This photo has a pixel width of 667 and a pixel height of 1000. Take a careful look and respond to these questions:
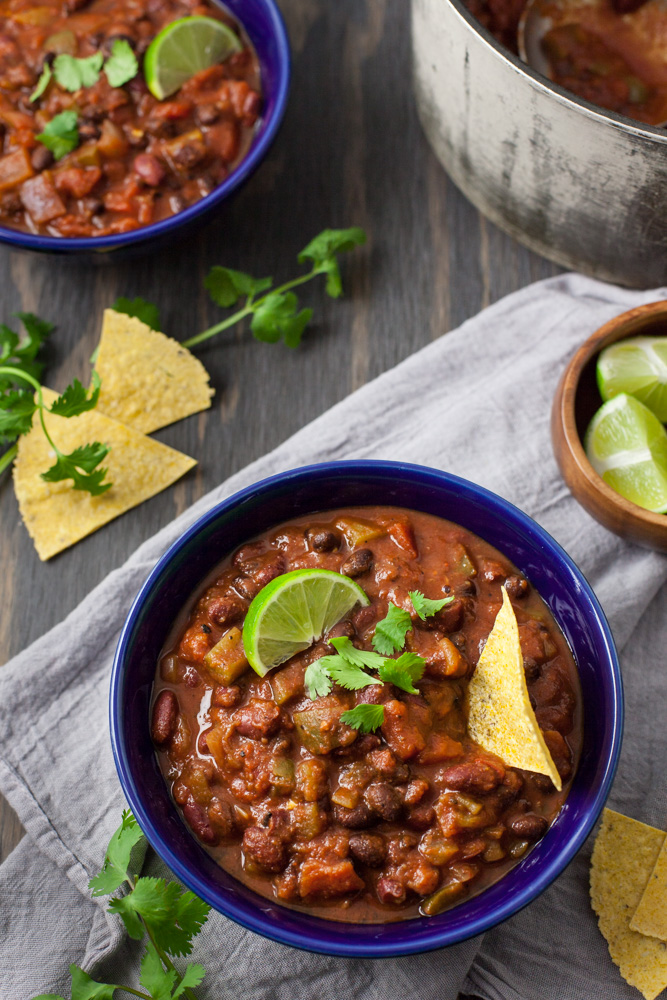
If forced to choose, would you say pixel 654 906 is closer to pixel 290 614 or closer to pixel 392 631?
pixel 392 631

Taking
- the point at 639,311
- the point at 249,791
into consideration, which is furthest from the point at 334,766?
the point at 639,311

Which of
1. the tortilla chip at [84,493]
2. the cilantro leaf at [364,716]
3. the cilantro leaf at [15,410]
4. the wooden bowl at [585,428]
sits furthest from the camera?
the tortilla chip at [84,493]

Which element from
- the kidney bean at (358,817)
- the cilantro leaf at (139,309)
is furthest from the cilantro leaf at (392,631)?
the cilantro leaf at (139,309)

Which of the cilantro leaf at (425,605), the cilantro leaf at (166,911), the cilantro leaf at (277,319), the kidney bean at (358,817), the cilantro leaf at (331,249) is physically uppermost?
the cilantro leaf at (331,249)

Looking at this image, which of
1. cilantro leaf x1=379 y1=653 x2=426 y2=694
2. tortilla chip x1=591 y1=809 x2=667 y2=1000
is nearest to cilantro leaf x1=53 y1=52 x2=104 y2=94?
cilantro leaf x1=379 y1=653 x2=426 y2=694

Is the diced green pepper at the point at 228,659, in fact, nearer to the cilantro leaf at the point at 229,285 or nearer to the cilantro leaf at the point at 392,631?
the cilantro leaf at the point at 392,631

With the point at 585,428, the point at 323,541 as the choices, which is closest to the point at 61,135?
the point at 323,541

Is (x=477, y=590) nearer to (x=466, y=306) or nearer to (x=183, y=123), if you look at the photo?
(x=466, y=306)
